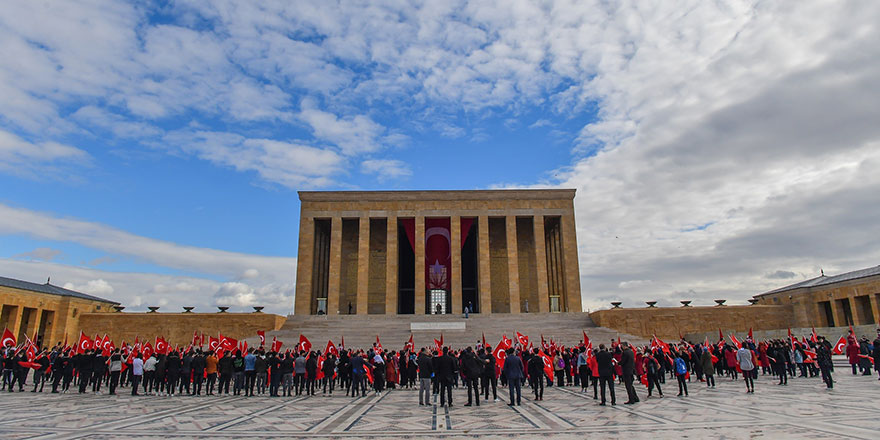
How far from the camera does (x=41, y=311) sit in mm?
32812

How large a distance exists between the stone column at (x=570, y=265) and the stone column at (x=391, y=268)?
44.7 ft

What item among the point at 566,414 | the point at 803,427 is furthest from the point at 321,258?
the point at 803,427

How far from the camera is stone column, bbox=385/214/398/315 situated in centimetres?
3844

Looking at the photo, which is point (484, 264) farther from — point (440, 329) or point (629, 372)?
point (629, 372)

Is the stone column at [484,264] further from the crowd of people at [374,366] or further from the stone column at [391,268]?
the crowd of people at [374,366]

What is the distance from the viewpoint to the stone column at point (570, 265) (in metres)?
38.6

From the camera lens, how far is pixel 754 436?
7105 mm

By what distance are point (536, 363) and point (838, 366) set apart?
16.8 meters

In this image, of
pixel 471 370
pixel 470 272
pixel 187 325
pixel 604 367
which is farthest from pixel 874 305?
pixel 187 325

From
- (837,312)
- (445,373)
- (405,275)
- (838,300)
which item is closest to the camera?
(445,373)

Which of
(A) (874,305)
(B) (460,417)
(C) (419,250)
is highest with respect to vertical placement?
(C) (419,250)

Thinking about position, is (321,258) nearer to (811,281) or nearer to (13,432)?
(13,432)

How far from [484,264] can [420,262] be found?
5132 millimetres

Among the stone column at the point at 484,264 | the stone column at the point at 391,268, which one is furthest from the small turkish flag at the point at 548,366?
the stone column at the point at 391,268
